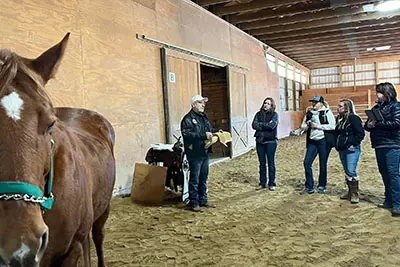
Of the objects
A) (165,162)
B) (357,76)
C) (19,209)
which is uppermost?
(357,76)

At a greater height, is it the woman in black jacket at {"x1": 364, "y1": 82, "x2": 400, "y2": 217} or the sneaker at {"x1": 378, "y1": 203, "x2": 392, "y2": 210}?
the woman in black jacket at {"x1": 364, "y1": 82, "x2": 400, "y2": 217}

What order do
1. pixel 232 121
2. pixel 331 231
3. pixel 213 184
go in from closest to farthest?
pixel 331 231 → pixel 213 184 → pixel 232 121

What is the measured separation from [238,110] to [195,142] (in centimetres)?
549

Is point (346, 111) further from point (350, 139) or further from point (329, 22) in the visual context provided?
point (329, 22)

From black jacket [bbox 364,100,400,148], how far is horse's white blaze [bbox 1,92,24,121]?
11.8 feet

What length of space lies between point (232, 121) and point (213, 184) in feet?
11.6

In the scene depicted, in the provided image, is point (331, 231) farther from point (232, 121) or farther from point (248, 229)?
point (232, 121)

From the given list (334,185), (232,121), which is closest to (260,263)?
(334,185)

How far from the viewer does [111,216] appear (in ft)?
13.3

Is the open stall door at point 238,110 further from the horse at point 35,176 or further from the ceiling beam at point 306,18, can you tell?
the horse at point 35,176

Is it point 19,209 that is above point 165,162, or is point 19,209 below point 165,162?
above

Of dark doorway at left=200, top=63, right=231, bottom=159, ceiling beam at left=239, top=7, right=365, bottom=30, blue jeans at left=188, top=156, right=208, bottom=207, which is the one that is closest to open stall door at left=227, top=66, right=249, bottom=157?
dark doorway at left=200, top=63, right=231, bottom=159

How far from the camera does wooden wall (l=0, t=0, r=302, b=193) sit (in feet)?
12.6

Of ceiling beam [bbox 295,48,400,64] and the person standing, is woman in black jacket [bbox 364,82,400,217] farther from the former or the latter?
ceiling beam [bbox 295,48,400,64]
